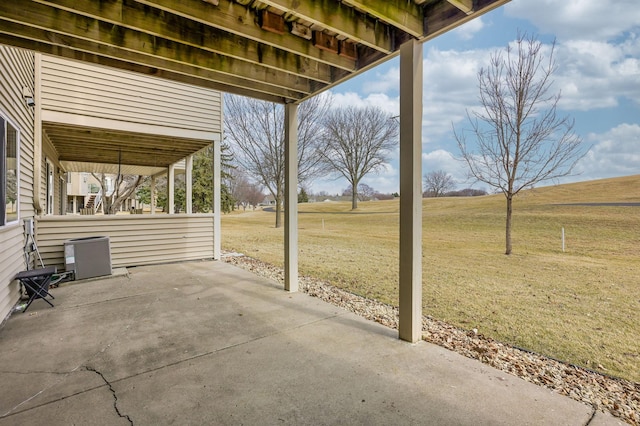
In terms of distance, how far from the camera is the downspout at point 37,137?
4.80 metres

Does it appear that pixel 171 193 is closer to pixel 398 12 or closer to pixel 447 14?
pixel 398 12

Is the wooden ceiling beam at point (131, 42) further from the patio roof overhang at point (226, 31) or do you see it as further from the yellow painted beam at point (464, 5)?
the yellow painted beam at point (464, 5)

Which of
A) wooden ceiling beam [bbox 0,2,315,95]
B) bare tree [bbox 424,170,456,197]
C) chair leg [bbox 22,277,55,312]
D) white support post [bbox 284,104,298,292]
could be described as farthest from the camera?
bare tree [bbox 424,170,456,197]

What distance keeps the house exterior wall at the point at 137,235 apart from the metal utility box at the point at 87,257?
15.7 inches

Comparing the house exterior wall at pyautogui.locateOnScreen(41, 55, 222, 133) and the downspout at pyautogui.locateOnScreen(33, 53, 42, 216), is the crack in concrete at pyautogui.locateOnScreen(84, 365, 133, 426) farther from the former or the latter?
the house exterior wall at pyautogui.locateOnScreen(41, 55, 222, 133)

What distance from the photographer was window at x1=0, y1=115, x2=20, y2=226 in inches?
132

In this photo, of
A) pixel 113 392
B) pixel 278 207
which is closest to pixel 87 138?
pixel 113 392

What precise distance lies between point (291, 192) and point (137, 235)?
4.06 meters

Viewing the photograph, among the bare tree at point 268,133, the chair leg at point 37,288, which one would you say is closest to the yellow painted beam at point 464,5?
the chair leg at point 37,288

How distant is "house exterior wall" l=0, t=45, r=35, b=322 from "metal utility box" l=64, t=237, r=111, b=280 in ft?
2.41

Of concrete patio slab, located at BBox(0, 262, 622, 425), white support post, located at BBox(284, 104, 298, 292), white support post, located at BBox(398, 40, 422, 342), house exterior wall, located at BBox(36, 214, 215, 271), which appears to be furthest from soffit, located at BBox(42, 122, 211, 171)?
white support post, located at BBox(398, 40, 422, 342)

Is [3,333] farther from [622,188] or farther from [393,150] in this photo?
[622,188]

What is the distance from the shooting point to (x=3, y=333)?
3102mm

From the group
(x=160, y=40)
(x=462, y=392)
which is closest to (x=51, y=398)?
(x=462, y=392)
